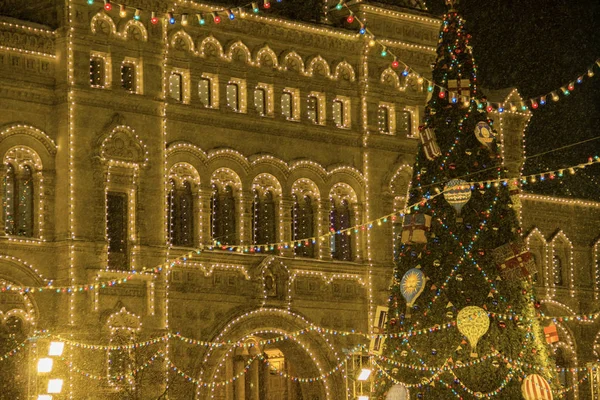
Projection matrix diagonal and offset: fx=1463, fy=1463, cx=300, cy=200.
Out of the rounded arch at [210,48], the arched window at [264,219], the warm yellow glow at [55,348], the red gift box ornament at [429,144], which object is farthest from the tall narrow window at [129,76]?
the warm yellow glow at [55,348]

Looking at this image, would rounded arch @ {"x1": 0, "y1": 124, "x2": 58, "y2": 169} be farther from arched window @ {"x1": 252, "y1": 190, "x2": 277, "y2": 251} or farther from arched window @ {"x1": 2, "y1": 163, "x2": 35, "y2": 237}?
arched window @ {"x1": 252, "y1": 190, "x2": 277, "y2": 251}

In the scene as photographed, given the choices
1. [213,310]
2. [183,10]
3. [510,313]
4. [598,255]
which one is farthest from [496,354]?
[598,255]

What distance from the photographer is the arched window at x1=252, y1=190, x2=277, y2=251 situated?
4328 centimetres

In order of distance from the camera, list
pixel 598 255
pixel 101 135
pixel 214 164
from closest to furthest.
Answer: pixel 101 135 → pixel 214 164 → pixel 598 255

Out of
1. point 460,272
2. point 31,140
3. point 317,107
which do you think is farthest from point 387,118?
point 460,272

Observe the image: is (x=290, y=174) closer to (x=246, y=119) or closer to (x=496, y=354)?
(x=246, y=119)

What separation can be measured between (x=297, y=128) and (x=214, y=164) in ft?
10.9

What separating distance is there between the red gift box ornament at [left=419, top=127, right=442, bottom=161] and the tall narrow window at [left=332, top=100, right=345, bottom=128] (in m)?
12.9

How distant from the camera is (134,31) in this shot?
40.6m

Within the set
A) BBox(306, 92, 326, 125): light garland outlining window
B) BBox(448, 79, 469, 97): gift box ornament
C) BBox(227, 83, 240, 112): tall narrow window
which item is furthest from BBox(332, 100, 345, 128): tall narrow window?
BBox(448, 79, 469, 97): gift box ornament

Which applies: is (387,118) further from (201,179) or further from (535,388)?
(535,388)

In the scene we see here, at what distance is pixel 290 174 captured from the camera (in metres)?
43.9

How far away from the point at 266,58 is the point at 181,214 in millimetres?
5593

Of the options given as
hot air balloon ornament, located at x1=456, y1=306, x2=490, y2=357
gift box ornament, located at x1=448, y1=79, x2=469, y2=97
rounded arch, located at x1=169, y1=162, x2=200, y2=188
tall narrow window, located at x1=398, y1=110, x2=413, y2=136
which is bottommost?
hot air balloon ornament, located at x1=456, y1=306, x2=490, y2=357
